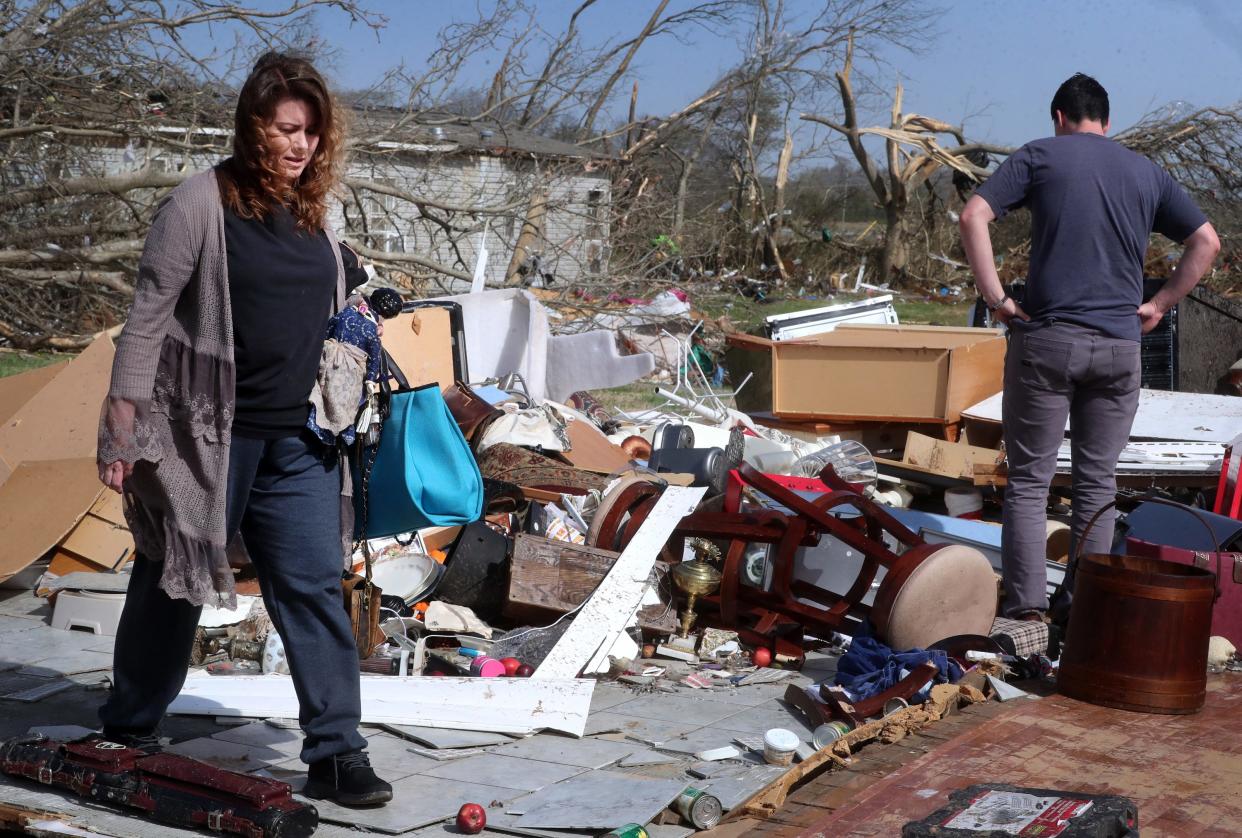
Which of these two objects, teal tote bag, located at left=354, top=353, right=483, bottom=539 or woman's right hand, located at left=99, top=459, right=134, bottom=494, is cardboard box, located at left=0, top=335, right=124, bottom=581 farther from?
woman's right hand, located at left=99, top=459, right=134, bottom=494

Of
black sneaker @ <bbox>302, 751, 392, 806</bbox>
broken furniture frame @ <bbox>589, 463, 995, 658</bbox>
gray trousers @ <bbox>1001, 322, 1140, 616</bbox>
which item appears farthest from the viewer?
gray trousers @ <bbox>1001, 322, 1140, 616</bbox>

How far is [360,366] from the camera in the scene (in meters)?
3.13

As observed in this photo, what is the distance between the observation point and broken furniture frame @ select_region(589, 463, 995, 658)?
450 cm

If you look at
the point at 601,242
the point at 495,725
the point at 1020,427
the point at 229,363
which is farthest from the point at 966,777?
the point at 601,242

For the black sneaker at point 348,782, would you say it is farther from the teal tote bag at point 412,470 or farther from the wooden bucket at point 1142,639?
the wooden bucket at point 1142,639

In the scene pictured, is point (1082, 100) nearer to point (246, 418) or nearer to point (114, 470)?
point (246, 418)

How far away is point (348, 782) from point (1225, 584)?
342 cm

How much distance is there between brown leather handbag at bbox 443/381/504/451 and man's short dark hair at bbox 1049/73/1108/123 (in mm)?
3136

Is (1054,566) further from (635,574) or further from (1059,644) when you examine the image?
(635,574)

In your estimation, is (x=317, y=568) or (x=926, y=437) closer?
(x=317, y=568)

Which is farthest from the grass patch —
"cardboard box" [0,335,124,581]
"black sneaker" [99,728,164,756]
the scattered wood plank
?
"black sneaker" [99,728,164,756]

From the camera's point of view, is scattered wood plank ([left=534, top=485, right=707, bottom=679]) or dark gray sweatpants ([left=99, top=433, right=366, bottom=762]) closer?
dark gray sweatpants ([left=99, top=433, right=366, bottom=762])

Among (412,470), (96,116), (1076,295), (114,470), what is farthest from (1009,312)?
(96,116)

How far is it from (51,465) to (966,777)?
4184 millimetres
